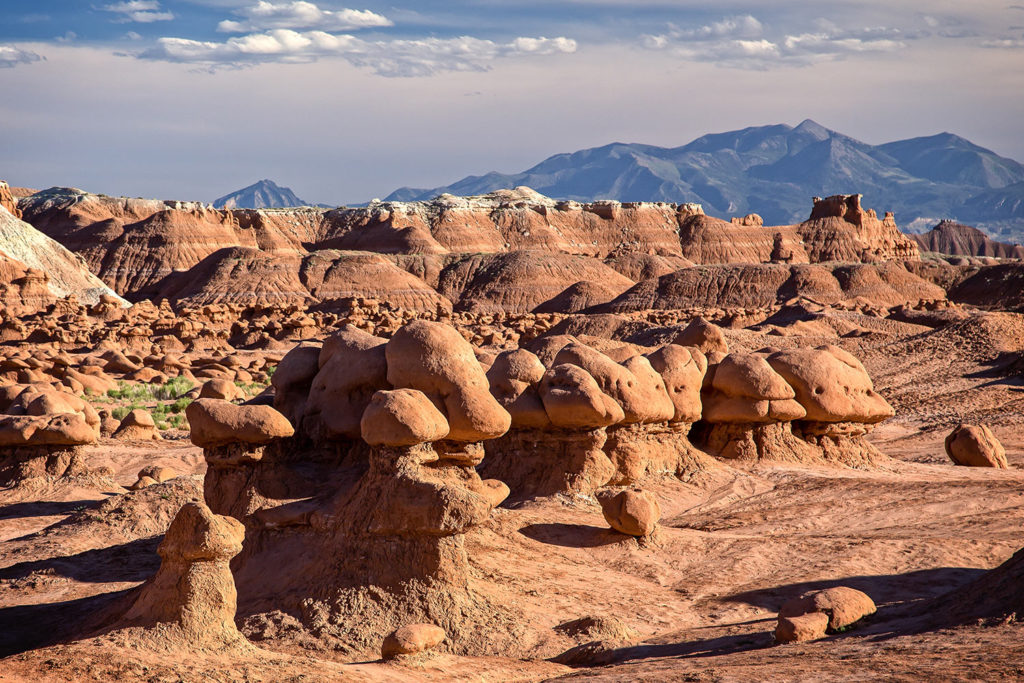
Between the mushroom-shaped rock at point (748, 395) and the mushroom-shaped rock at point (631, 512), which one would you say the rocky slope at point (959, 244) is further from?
the mushroom-shaped rock at point (631, 512)

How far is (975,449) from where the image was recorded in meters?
16.9

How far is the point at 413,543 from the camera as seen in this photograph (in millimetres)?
8766

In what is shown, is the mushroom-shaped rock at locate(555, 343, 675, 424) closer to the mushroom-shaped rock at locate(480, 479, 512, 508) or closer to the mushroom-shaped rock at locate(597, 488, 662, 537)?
the mushroom-shaped rock at locate(597, 488, 662, 537)

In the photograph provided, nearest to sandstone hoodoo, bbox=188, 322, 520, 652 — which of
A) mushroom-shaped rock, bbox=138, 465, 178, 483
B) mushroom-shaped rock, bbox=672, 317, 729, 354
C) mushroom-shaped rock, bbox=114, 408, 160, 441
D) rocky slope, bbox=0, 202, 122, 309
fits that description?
mushroom-shaped rock, bbox=138, 465, 178, 483

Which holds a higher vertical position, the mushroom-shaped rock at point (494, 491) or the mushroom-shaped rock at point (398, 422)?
the mushroom-shaped rock at point (398, 422)

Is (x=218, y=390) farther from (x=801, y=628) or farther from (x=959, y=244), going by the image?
(x=959, y=244)

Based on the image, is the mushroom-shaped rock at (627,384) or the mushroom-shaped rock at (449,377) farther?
the mushroom-shaped rock at (627,384)

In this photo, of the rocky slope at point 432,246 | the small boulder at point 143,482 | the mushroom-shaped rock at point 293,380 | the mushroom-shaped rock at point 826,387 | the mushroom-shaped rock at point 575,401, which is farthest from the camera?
the rocky slope at point 432,246

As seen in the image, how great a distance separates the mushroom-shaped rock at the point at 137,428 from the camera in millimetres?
19062

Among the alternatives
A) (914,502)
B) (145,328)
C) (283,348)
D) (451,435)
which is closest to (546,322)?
(283,348)

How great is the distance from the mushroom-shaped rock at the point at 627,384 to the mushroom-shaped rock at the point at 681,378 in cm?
61

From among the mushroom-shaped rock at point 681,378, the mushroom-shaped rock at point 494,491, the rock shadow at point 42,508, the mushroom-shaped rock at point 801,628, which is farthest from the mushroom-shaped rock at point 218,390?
the mushroom-shaped rock at point 801,628

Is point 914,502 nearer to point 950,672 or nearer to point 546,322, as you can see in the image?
point 950,672

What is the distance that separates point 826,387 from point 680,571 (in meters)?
6.21
